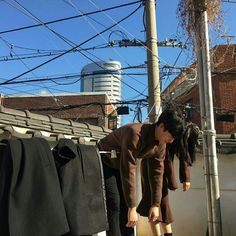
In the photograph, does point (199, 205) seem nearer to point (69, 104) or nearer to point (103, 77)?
point (103, 77)

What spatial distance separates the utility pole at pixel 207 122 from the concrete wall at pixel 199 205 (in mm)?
3522

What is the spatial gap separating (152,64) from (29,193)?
8.27m

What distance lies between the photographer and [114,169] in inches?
153

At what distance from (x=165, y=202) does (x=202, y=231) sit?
13.5 ft

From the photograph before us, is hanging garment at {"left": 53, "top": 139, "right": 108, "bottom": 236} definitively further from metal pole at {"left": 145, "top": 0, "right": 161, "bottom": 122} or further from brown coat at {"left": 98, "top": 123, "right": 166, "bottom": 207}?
metal pole at {"left": 145, "top": 0, "right": 161, "bottom": 122}

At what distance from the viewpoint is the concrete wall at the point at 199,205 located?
8.36 m

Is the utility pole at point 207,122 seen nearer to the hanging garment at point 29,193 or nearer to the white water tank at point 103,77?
the hanging garment at point 29,193

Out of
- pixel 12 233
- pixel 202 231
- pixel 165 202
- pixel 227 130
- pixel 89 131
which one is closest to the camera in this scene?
pixel 12 233

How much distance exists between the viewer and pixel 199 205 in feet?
28.0

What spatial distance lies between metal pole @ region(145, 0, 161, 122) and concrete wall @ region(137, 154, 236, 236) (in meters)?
1.71

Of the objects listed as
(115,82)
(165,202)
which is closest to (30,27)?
(115,82)

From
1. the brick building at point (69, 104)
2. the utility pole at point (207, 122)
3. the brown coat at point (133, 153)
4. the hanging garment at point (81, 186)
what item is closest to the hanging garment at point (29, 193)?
the hanging garment at point (81, 186)

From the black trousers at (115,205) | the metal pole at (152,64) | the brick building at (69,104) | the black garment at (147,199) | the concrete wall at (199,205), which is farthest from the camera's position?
the brick building at (69,104)

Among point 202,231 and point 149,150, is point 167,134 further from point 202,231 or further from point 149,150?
point 202,231
